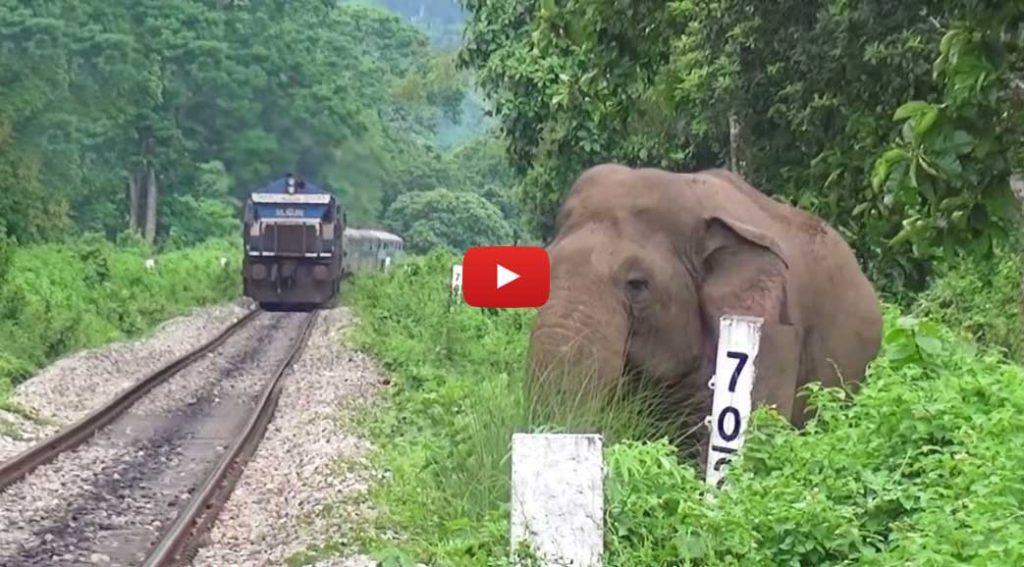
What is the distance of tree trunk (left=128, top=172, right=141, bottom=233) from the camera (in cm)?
5447

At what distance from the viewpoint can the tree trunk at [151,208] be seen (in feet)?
180

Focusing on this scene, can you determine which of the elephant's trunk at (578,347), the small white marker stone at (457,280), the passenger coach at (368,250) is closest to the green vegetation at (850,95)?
the elephant's trunk at (578,347)

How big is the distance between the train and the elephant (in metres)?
30.1

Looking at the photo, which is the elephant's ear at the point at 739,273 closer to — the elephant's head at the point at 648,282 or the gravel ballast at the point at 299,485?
the elephant's head at the point at 648,282

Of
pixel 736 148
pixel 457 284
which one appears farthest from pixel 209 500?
pixel 457 284

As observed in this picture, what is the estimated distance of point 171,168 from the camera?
52.2 metres

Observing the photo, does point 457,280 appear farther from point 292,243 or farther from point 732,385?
point 732,385

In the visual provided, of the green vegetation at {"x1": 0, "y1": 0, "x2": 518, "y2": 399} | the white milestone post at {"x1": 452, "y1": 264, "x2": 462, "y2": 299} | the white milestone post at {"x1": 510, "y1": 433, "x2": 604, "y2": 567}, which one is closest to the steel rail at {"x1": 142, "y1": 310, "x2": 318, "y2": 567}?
the white milestone post at {"x1": 510, "y1": 433, "x2": 604, "y2": 567}

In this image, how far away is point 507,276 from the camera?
9.30m

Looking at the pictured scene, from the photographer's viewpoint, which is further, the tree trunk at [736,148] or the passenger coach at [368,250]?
the passenger coach at [368,250]

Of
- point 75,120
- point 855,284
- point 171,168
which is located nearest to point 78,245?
point 75,120

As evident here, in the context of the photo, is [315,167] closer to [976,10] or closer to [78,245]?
[78,245]

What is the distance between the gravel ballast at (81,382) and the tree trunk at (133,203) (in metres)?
23.2

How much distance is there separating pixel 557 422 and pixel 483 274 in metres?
1.55
